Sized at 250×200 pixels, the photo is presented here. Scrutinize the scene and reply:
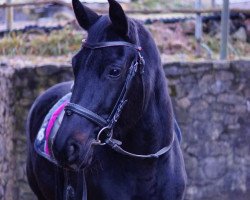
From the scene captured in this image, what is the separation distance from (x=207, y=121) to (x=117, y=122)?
404cm

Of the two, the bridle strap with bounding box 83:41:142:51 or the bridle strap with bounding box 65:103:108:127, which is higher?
the bridle strap with bounding box 83:41:142:51

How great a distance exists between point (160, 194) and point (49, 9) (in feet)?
26.9

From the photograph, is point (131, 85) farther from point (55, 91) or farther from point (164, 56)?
point (164, 56)

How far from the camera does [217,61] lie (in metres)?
7.99

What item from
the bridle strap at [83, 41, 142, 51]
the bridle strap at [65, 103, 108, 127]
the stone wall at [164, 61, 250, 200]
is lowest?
the stone wall at [164, 61, 250, 200]

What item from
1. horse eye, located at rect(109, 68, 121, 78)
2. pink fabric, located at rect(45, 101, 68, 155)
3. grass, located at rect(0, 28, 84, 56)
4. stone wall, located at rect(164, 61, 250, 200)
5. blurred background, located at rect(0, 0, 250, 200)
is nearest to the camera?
horse eye, located at rect(109, 68, 121, 78)

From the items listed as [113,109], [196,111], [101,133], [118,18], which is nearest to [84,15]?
[118,18]

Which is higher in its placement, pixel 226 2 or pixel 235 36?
pixel 226 2

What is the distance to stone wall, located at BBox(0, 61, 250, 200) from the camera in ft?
25.3

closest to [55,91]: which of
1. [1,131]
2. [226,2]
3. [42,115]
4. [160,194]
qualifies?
[42,115]

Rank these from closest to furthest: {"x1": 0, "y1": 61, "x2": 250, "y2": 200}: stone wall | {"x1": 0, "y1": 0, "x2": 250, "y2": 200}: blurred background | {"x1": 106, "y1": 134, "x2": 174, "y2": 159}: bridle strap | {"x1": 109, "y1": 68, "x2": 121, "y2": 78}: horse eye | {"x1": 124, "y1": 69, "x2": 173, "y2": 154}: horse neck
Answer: {"x1": 109, "y1": 68, "x2": 121, "y2": 78}: horse eye → {"x1": 106, "y1": 134, "x2": 174, "y2": 159}: bridle strap → {"x1": 124, "y1": 69, "x2": 173, "y2": 154}: horse neck → {"x1": 0, "y1": 0, "x2": 250, "y2": 200}: blurred background → {"x1": 0, "y1": 61, "x2": 250, "y2": 200}: stone wall

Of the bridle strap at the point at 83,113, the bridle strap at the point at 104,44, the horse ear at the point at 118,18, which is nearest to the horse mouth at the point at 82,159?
the bridle strap at the point at 83,113

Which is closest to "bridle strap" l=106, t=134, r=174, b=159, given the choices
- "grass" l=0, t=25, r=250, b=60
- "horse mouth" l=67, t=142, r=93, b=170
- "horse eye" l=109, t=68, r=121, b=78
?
"horse mouth" l=67, t=142, r=93, b=170

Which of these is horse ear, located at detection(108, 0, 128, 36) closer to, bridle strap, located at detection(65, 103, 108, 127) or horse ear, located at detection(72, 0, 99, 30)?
horse ear, located at detection(72, 0, 99, 30)
